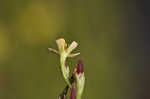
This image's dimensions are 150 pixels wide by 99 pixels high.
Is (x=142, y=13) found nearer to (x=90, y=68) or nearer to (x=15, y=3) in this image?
(x=90, y=68)

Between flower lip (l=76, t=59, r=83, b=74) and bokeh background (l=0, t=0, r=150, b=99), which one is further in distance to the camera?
bokeh background (l=0, t=0, r=150, b=99)

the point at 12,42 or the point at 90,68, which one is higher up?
the point at 12,42

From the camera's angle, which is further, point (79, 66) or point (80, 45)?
point (80, 45)

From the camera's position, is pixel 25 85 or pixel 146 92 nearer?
pixel 25 85

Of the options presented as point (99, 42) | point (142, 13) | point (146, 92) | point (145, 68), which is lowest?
point (146, 92)

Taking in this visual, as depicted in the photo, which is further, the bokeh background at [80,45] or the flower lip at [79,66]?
the bokeh background at [80,45]

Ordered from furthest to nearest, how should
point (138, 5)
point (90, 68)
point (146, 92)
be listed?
point (138, 5) < point (146, 92) < point (90, 68)

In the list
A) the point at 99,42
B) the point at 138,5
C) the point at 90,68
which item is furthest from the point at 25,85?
the point at 138,5

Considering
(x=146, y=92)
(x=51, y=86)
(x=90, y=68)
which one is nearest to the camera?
(x=51, y=86)
